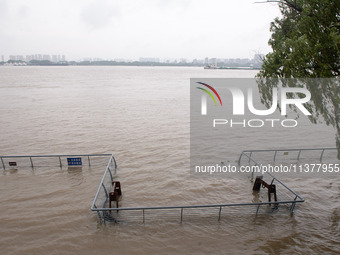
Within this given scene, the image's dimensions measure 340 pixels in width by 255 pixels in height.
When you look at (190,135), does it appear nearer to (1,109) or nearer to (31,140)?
(31,140)

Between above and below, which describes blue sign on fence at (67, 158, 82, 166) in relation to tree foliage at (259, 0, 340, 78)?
below

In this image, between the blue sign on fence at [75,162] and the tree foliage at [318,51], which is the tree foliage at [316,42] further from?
the blue sign on fence at [75,162]

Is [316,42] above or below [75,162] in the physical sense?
above

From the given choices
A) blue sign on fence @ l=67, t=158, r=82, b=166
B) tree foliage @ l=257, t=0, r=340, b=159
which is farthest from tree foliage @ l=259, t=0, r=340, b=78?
blue sign on fence @ l=67, t=158, r=82, b=166

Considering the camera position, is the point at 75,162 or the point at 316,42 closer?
the point at 316,42

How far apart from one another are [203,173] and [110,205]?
7230 mm

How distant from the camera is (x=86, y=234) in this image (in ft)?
35.0

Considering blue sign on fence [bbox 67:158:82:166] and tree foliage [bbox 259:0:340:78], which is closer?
tree foliage [bbox 259:0:340:78]

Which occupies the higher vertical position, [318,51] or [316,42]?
[316,42]

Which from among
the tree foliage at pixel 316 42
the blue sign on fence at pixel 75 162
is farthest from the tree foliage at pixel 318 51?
the blue sign on fence at pixel 75 162

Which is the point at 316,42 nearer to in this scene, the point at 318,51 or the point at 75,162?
the point at 318,51

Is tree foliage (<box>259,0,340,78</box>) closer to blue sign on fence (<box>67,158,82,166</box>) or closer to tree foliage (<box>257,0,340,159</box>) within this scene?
tree foliage (<box>257,0,340,159</box>)

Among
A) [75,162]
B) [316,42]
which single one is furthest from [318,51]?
[75,162]

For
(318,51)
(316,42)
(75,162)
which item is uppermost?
(316,42)
